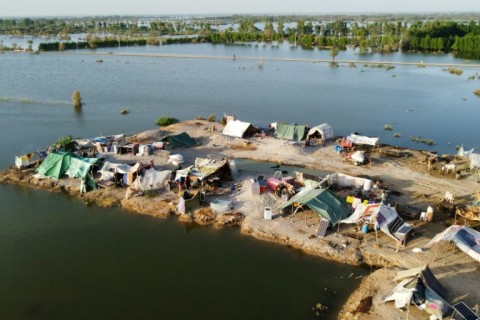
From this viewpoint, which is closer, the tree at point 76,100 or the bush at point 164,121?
the bush at point 164,121

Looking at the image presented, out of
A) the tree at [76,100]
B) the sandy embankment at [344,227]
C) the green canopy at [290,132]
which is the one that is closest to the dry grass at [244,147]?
the sandy embankment at [344,227]

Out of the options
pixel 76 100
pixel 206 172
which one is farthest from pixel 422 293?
pixel 76 100

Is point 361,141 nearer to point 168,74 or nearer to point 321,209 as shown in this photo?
point 321,209

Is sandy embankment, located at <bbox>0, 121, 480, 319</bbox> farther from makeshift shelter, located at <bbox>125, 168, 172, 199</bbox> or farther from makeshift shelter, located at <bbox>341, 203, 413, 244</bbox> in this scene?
makeshift shelter, located at <bbox>125, 168, 172, 199</bbox>

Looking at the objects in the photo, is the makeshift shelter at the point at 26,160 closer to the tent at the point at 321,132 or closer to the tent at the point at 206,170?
the tent at the point at 206,170

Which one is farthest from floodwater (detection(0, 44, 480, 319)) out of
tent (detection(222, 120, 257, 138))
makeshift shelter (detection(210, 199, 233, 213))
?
tent (detection(222, 120, 257, 138))

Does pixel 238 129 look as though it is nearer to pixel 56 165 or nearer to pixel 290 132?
pixel 290 132

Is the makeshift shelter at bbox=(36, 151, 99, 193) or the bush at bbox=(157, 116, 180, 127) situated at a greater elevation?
the bush at bbox=(157, 116, 180, 127)

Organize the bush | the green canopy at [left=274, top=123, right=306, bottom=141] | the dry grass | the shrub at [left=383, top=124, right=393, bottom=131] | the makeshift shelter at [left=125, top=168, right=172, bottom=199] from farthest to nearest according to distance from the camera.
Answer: the bush < the shrub at [left=383, top=124, right=393, bottom=131] < the green canopy at [left=274, top=123, right=306, bottom=141] < the dry grass < the makeshift shelter at [left=125, top=168, right=172, bottom=199]
